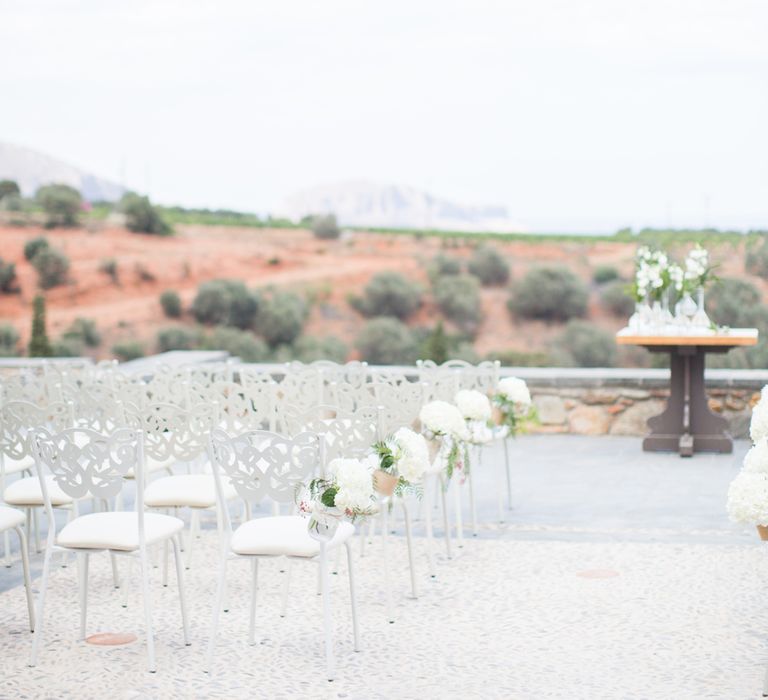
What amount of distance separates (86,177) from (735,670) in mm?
37080

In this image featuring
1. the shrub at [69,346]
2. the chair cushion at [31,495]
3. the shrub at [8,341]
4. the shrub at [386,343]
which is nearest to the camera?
the chair cushion at [31,495]

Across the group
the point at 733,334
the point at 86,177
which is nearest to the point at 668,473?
the point at 733,334

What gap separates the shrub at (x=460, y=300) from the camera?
32.3 meters

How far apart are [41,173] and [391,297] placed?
13.1 metres

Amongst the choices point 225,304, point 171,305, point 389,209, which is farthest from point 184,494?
point 389,209

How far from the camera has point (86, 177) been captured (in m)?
38.3

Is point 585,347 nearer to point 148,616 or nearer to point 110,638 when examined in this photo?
point 110,638

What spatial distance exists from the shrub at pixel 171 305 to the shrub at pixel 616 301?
1225 centimetres

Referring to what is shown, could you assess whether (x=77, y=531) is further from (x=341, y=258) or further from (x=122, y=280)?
(x=341, y=258)

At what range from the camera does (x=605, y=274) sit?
33312 mm

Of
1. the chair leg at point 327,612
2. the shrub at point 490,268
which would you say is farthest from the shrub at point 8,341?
the chair leg at point 327,612

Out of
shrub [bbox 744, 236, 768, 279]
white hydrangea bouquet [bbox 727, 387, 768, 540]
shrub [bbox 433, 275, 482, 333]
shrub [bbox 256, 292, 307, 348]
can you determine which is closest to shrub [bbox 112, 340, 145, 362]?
shrub [bbox 256, 292, 307, 348]

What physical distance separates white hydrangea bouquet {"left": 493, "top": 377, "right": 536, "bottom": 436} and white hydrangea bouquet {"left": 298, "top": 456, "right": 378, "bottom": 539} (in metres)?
2.14

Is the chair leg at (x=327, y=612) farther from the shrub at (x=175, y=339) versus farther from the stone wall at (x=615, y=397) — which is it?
the shrub at (x=175, y=339)
